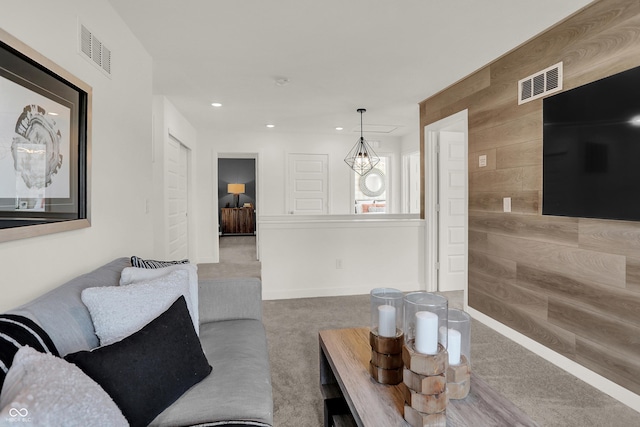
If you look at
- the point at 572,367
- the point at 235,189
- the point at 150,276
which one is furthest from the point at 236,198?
the point at 572,367

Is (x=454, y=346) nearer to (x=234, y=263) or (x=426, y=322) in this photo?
(x=426, y=322)

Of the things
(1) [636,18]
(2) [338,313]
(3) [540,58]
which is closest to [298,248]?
(2) [338,313]

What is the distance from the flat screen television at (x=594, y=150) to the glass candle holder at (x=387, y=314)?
1464 millimetres

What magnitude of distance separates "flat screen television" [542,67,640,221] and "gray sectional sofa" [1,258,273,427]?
6.85ft

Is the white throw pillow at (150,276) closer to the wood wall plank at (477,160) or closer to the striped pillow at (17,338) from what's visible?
the striped pillow at (17,338)

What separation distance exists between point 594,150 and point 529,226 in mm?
756

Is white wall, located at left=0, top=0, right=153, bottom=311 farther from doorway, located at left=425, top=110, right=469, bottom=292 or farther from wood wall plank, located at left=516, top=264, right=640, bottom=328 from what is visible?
doorway, located at left=425, top=110, right=469, bottom=292

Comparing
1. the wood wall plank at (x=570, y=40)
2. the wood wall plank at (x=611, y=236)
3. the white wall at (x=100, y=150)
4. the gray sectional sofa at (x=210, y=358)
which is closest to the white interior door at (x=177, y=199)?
the white wall at (x=100, y=150)

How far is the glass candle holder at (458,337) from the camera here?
1.20m

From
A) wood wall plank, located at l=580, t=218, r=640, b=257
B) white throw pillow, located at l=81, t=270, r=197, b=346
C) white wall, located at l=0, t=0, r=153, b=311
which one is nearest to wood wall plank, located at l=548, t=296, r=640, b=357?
wood wall plank, located at l=580, t=218, r=640, b=257

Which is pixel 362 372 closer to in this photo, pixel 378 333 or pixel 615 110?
pixel 378 333

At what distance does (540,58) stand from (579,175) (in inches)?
38.9

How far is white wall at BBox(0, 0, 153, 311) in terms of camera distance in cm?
137

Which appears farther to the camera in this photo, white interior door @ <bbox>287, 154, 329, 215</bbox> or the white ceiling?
white interior door @ <bbox>287, 154, 329, 215</bbox>
